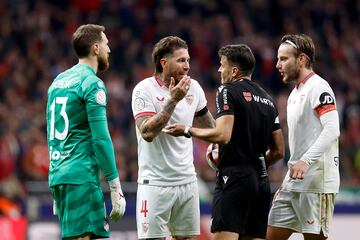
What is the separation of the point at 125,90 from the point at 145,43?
222 cm

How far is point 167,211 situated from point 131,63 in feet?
37.0

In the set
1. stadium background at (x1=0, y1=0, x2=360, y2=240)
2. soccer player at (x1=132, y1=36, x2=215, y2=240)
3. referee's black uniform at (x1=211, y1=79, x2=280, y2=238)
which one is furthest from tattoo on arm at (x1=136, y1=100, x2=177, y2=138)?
stadium background at (x1=0, y1=0, x2=360, y2=240)

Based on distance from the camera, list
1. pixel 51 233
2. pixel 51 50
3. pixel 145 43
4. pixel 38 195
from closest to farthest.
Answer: pixel 51 233
pixel 38 195
pixel 51 50
pixel 145 43

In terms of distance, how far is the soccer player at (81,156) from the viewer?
7.68m

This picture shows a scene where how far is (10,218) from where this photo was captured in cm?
1331

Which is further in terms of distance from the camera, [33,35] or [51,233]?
[33,35]

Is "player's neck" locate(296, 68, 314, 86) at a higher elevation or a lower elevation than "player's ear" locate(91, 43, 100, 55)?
lower

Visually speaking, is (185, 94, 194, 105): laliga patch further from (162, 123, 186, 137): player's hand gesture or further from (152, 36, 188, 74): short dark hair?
(162, 123, 186, 137): player's hand gesture

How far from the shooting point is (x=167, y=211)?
8.31 m

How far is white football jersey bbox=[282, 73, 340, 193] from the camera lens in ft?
27.9

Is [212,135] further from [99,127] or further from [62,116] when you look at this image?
[62,116]

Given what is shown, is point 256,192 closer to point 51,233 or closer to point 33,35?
point 51,233

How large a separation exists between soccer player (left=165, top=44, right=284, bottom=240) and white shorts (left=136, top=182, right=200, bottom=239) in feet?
0.88

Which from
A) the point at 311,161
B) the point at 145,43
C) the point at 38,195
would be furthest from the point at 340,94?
the point at 311,161
